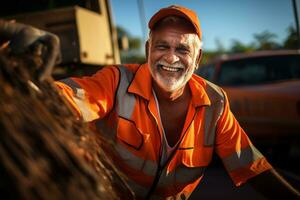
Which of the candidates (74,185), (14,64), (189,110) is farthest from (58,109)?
(189,110)

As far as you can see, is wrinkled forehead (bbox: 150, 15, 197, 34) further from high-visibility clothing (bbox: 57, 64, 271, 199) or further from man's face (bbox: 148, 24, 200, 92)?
high-visibility clothing (bbox: 57, 64, 271, 199)

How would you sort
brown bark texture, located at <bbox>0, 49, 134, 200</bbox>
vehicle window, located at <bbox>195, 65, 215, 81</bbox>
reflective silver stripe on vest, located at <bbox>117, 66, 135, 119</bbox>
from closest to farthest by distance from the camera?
brown bark texture, located at <bbox>0, 49, 134, 200</bbox> < reflective silver stripe on vest, located at <bbox>117, 66, 135, 119</bbox> < vehicle window, located at <bbox>195, 65, 215, 81</bbox>

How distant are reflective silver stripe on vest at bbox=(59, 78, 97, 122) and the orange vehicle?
140 inches

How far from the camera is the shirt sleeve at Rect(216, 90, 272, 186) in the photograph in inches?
103

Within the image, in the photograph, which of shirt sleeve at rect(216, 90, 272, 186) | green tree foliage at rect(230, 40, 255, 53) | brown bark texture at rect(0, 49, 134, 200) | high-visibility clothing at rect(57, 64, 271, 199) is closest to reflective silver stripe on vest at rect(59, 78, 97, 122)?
high-visibility clothing at rect(57, 64, 271, 199)

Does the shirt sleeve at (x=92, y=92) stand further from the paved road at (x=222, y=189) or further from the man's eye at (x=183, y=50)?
the paved road at (x=222, y=189)

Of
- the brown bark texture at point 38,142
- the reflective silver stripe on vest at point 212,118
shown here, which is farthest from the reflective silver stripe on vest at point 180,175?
the brown bark texture at point 38,142

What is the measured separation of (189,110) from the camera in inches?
107

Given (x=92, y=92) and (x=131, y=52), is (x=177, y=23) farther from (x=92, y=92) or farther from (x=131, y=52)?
(x=131, y=52)

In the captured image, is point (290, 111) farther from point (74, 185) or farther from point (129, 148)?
point (74, 185)

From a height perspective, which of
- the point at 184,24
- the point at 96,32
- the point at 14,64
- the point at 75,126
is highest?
the point at 96,32

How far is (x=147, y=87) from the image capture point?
2.69 m

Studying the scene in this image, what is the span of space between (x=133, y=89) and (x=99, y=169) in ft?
3.44

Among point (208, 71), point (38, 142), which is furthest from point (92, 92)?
point (208, 71)
